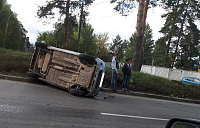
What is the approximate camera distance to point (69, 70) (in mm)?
8367

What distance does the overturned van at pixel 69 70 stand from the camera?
26.2 ft

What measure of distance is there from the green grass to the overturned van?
9.96 feet

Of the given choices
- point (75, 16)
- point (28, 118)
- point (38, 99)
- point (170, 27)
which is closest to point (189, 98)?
point (38, 99)

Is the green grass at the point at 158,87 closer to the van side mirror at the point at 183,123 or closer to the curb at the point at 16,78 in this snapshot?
the curb at the point at 16,78

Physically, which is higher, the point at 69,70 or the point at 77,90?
the point at 69,70

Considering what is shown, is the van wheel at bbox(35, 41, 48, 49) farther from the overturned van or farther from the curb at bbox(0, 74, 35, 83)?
the curb at bbox(0, 74, 35, 83)

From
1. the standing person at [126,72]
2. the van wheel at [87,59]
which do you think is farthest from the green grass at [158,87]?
the van wheel at [87,59]

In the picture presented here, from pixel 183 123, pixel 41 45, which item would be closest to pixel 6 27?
pixel 41 45

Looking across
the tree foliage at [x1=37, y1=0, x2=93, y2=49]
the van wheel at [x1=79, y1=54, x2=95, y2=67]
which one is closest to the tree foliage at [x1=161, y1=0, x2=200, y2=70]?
the tree foliage at [x1=37, y1=0, x2=93, y2=49]

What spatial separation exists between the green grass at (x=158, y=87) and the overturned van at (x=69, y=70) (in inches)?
120

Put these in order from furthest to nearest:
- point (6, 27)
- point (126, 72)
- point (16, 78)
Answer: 1. point (6, 27)
2. point (126, 72)
3. point (16, 78)

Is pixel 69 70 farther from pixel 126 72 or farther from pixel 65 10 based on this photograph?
pixel 65 10

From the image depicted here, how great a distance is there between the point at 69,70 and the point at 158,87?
6.08m

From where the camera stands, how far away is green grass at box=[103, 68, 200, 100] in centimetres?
1152
